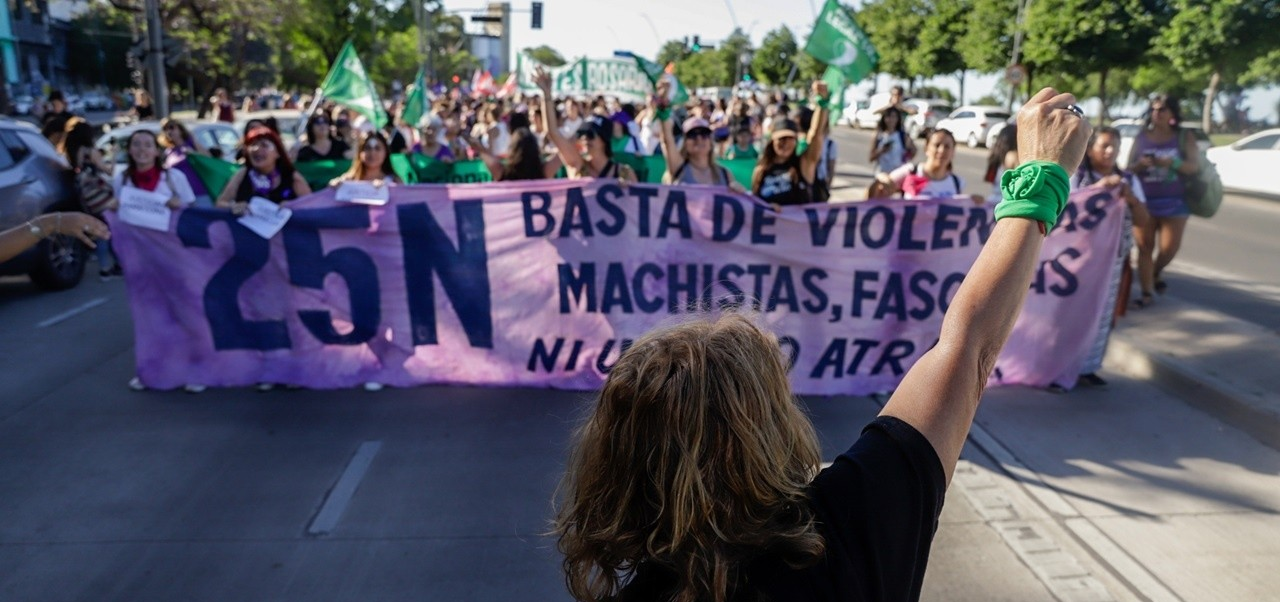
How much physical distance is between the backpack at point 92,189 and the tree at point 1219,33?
29275 mm

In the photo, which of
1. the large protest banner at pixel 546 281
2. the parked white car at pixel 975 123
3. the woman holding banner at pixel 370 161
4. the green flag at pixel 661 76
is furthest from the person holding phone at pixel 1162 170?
the parked white car at pixel 975 123

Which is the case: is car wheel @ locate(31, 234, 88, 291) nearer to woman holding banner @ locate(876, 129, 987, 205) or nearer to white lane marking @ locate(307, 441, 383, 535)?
→ white lane marking @ locate(307, 441, 383, 535)

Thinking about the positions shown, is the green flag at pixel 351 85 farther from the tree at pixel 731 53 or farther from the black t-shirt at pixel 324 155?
the tree at pixel 731 53

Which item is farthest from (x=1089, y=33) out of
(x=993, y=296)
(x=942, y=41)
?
(x=993, y=296)

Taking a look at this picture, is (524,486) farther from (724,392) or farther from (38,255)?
(38,255)

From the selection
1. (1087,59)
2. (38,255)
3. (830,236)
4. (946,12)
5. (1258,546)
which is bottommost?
(1258,546)

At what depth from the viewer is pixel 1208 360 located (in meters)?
6.37

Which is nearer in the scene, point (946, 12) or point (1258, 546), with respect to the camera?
point (1258, 546)

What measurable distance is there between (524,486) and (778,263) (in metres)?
2.31

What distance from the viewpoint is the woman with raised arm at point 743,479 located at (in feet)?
4.30

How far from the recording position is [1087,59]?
108ft

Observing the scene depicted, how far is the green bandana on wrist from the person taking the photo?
165 centimetres

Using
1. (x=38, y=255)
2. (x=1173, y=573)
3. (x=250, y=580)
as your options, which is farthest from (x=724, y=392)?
(x=38, y=255)

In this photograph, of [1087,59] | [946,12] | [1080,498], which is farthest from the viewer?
[946,12]
